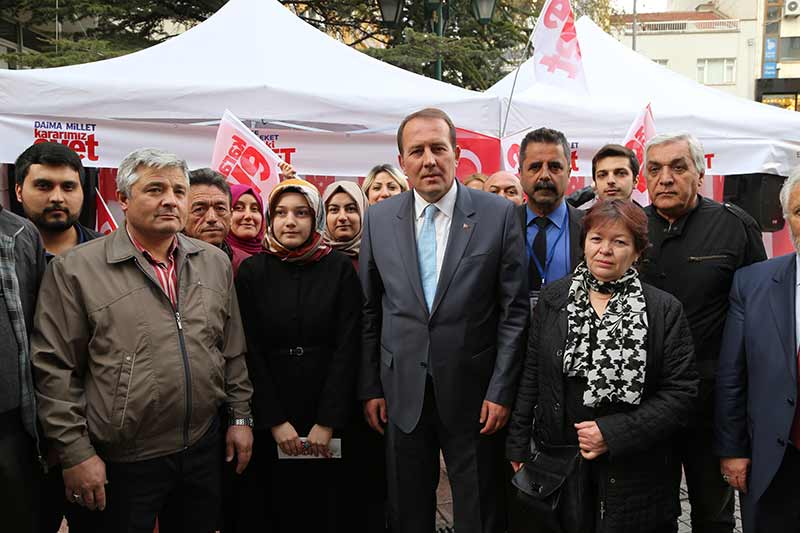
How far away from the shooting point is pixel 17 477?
2.37 metres

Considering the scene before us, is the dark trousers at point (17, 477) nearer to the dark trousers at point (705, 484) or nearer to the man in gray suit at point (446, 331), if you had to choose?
the man in gray suit at point (446, 331)

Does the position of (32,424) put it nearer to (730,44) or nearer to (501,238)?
(501,238)

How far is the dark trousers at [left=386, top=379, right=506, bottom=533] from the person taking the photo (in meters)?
2.85

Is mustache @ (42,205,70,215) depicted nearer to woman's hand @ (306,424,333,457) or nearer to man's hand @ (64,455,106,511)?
man's hand @ (64,455,106,511)

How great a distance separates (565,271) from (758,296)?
32.1 inches

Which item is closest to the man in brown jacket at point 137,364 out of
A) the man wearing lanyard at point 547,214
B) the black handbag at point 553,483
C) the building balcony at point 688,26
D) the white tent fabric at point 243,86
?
the black handbag at point 553,483

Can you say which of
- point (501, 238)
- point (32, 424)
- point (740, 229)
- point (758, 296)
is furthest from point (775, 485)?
point (32, 424)

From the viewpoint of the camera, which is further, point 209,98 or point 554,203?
point 209,98

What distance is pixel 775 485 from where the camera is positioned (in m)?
2.59

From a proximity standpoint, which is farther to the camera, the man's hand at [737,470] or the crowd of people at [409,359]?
the man's hand at [737,470]

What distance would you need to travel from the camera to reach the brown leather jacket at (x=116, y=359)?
7.99ft

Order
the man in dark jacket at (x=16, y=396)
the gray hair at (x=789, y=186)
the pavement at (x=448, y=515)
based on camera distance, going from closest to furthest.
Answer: the man in dark jacket at (x=16, y=396)
the gray hair at (x=789, y=186)
the pavement at (x=448, y=515)

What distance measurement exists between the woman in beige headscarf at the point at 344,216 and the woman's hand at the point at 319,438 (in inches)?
40.2

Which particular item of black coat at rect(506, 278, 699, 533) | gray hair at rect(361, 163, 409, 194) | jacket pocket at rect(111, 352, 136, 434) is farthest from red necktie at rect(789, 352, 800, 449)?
jacket pocket at rect(111, 352, 136, 434)
